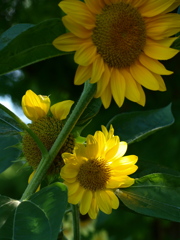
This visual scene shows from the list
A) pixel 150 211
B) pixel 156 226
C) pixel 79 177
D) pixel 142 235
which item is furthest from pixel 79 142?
pixel 156 226

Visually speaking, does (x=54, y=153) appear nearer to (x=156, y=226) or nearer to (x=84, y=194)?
(x=84, y=194)

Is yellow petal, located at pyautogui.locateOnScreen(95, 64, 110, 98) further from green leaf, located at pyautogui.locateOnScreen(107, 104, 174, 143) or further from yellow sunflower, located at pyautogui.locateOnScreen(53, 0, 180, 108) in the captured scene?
green leaf, located at pyautogui.locateOnScreen(107, 104, 174, 143)

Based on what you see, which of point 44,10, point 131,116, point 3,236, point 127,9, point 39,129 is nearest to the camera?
point 3,236

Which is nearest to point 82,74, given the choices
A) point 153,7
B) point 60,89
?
point 153,7

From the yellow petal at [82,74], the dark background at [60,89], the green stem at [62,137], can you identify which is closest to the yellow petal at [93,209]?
the green stem at [62,137]

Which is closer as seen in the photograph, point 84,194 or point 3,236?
point 3,236

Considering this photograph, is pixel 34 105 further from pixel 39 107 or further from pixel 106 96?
pixel 106 96
